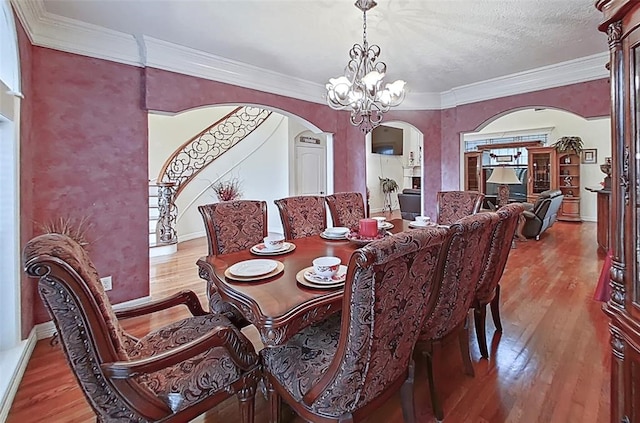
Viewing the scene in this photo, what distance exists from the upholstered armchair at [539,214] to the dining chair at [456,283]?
16.1 feet

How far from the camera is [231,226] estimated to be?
2441 millimetres

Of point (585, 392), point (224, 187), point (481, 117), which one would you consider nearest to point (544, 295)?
point (585, 392)

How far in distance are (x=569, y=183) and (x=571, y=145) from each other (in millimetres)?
1016

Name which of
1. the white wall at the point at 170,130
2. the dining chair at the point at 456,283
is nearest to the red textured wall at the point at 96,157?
the dining chair at the point at 456,283

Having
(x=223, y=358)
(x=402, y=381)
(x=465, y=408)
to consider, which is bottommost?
(x=465, y=408)

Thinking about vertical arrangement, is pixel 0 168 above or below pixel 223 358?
above

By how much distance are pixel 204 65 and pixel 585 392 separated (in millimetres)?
4154

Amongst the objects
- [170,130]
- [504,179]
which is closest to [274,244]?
[504,179]

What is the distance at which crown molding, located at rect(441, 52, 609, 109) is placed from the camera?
12.1ft

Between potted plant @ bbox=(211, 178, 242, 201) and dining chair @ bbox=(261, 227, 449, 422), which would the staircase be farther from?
dining chair @ bbox=(261, 227, 449, 422)

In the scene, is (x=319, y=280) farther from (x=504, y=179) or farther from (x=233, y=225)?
(x=504, y=179)

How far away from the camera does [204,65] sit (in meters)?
3.52

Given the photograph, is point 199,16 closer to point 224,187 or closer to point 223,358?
point 223,358

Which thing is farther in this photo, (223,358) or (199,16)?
(199,16)
